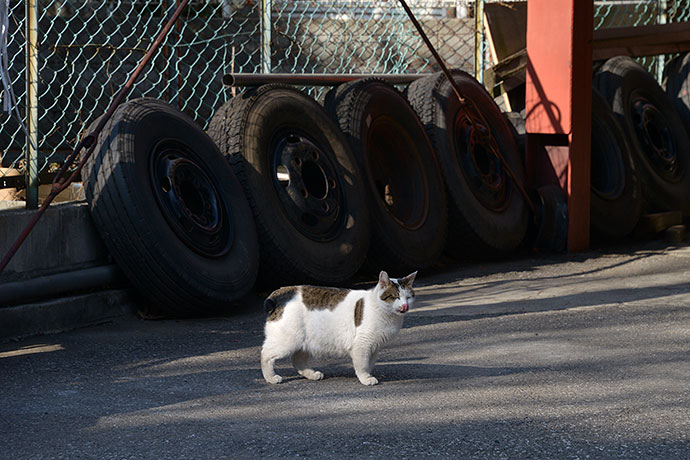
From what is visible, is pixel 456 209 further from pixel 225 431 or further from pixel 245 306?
pixel 225 431

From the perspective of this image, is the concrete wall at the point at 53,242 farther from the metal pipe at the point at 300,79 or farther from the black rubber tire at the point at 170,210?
the metal pipe at the point at 300,79

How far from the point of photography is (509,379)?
388cm

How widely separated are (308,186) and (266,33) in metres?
1.70

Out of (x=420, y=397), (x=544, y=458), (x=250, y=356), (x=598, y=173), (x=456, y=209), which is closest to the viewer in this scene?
(x=544, y=458)


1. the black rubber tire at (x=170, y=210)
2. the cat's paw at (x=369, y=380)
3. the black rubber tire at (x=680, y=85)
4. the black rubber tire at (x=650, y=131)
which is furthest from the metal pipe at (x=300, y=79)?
the black rubber tire at (x=680, y=85)

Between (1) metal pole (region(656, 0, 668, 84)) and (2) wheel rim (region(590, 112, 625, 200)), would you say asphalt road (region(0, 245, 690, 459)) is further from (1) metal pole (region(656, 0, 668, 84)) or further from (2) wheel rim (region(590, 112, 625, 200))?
(1) metal pole (region(656, 0, 668, 84))

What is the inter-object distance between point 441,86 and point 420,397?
4.01 metres

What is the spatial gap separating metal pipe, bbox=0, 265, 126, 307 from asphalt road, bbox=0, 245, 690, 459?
0.23m

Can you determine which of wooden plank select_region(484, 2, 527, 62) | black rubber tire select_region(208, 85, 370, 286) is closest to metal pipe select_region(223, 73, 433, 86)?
black rubber tire select_region(208, 85, 370, 286)

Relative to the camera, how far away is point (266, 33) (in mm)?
7238

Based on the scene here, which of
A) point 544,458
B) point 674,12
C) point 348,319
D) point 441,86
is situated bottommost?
point 544,458

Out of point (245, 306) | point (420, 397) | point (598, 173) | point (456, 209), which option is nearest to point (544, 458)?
point (420, 397)

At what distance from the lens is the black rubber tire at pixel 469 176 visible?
6.87 m

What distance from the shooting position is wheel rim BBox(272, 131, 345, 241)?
5875mm
